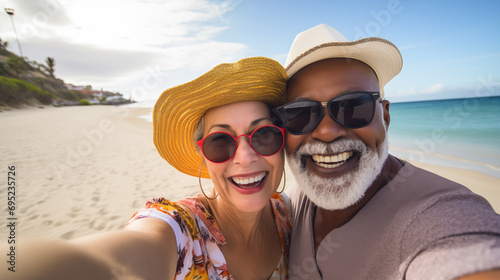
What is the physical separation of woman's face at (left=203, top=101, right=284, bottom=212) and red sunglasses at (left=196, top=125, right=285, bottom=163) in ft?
0.10

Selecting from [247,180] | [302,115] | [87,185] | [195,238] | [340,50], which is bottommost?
[87,185]

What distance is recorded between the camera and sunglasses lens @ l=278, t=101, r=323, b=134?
1442 millimetres

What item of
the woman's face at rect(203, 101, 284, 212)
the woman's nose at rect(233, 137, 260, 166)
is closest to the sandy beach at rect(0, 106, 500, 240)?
the woman's face at rect(203, 101, 284, 212)

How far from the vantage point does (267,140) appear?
150 centimetres

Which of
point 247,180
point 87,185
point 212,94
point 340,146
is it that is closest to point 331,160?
point 340,146

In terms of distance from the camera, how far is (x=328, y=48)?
139 centimetres

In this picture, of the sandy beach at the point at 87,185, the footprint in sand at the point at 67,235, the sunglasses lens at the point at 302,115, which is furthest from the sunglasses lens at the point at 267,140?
the footprint in sand at the point at 67,235

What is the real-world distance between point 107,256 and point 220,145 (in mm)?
864

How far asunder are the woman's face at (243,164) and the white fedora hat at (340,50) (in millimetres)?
468

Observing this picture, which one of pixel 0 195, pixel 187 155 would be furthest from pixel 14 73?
pixel 187 155

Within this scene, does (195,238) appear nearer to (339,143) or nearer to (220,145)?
(220,145)

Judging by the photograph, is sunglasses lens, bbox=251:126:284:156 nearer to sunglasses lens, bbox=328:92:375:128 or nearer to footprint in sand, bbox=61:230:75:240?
sunglasses lens, bbox=328:92:375:128

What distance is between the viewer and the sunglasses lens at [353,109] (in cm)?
139

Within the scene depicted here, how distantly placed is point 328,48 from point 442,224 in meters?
1.14
